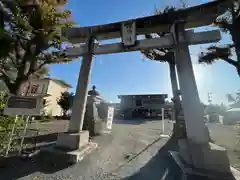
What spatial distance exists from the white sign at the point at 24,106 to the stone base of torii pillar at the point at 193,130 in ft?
12.7

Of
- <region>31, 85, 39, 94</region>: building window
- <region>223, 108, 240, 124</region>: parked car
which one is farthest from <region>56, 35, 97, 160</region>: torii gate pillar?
<region>223, 108, 240, 124</region>: parked car

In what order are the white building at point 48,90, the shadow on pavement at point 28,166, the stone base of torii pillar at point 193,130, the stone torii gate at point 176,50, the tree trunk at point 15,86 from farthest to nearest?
the white building at point 48,90, the tree trunk at point 15,86, the shadow on pavement at point 28,166, the stone torii gate at point 176,50, the stone base of torii pillar at point 193,130

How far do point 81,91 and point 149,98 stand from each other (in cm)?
1865

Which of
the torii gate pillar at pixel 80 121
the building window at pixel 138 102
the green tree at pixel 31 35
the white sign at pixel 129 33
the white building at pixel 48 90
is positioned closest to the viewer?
the torii gate pillar at pixel 80 121

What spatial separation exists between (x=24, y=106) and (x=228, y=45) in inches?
373

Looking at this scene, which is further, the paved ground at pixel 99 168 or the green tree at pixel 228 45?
the green tree at pixel 228 45

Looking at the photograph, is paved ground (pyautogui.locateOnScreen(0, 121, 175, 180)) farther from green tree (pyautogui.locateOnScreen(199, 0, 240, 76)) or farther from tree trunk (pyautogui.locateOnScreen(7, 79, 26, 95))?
tree trunk (pyautogui.locateOnScreen(7, 79, 26, 95))

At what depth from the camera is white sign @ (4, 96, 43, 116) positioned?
12.9ft

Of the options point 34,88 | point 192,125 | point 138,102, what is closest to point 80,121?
point 192,125

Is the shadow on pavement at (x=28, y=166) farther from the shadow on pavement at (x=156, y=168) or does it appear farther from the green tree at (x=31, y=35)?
the green tree at (x=31, y=35)

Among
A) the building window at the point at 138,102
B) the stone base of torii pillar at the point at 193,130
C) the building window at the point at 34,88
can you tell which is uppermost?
Answer: the building window at the point at 34,88

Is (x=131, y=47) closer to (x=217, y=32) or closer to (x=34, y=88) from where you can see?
(x=217, y=32)

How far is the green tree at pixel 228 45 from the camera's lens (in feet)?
21.2

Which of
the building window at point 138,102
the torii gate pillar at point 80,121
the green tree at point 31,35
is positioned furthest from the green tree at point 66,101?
the torii gate pillar at point 80,121
